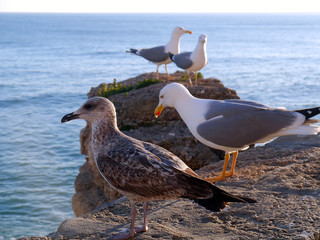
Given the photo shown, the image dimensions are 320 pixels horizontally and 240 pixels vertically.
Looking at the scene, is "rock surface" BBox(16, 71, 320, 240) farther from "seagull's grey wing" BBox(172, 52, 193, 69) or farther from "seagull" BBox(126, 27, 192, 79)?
"seagull" BBox(126, 27, 192, 79)

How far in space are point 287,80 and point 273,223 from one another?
85.6 ft

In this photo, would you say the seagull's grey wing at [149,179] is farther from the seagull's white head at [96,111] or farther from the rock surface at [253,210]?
the seagull's white head at [96,111]

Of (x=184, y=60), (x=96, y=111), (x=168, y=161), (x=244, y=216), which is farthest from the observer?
(x=184, y=60)

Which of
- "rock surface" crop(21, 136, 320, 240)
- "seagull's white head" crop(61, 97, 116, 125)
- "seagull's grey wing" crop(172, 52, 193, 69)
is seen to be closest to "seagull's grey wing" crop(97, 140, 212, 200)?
"rock surface" crop(21, 136, 320, 240)

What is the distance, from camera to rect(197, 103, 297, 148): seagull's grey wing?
216 inches

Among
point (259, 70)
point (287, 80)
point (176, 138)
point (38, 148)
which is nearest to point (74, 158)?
point (38, 148)

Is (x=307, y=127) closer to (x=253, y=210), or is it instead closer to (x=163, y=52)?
(x=253, y=210)

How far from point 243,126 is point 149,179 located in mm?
2007

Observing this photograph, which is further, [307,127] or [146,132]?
[146,132]

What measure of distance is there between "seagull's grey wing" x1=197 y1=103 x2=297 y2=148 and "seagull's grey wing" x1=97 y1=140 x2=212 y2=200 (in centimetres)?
164

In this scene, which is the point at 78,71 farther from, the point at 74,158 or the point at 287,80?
the point at 74,158

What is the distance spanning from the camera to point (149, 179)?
12.8 ft

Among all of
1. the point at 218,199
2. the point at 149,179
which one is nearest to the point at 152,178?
the point at 149,179

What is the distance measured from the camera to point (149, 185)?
3.91 metres
